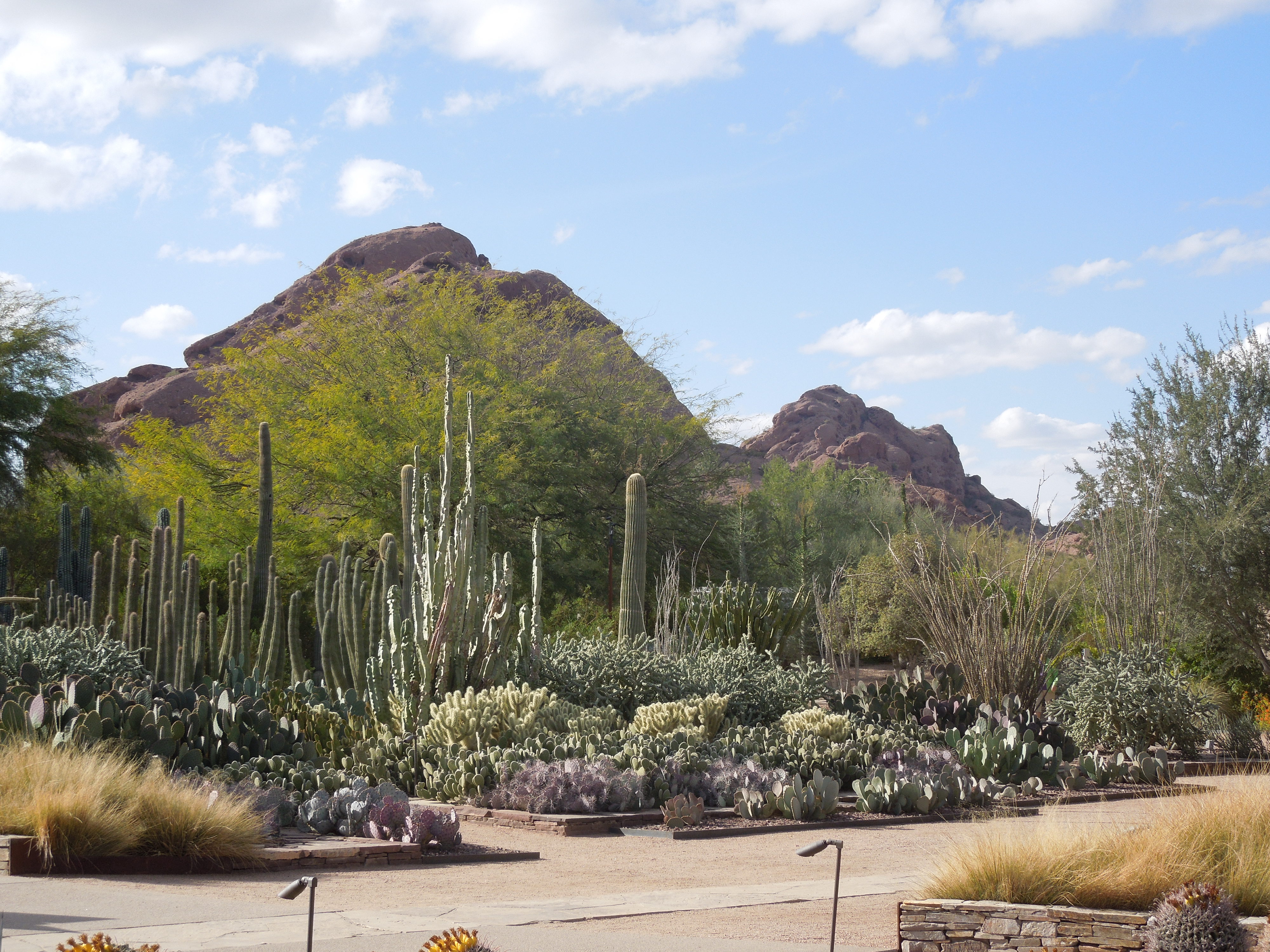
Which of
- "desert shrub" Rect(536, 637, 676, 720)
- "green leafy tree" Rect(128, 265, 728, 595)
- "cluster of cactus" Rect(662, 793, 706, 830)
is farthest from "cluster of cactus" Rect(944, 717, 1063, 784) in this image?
"green leafy tree" Rect(128, 265, 728, 595)

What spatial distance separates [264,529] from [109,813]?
408 inches

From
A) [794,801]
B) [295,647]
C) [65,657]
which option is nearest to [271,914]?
[794,801]

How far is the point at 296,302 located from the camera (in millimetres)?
60344

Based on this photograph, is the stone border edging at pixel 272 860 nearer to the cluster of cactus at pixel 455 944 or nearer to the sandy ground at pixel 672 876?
the sandy ground at pixel 672 876

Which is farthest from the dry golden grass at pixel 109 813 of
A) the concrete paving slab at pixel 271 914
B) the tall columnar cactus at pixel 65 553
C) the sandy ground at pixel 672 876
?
the tall columnar cactus at pixel 65 553

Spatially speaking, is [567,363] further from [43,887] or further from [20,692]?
[43,887]

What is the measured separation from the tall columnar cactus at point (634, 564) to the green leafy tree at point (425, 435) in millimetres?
9706

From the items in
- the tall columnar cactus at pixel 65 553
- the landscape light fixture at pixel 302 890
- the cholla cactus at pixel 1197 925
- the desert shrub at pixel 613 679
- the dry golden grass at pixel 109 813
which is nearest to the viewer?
the landscape light fixture at pixel 302 890

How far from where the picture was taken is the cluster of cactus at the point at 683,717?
1127 centimetres

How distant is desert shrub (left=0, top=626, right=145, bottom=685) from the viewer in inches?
441

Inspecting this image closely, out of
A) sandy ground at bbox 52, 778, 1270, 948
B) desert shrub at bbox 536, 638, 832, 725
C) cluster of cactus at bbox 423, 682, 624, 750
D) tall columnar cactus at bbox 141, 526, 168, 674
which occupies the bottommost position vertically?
sandy ground at bbox 52, 778, 1270, 948

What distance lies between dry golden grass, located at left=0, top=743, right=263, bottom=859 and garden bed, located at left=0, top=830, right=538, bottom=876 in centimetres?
5

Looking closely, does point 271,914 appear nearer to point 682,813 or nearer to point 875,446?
point 682,813

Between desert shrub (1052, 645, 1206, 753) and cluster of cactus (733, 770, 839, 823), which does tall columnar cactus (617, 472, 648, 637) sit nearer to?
desert shrub (1052, 645, 1206, 753)
